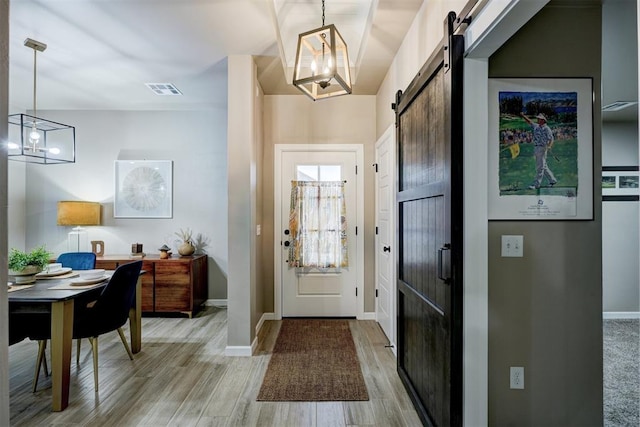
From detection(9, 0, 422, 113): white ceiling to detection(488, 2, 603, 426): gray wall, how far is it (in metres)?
1.00

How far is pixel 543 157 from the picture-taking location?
1680mm

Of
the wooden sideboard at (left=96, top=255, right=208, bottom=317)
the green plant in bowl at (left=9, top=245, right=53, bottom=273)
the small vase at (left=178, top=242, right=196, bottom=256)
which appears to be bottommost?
the wooden sideboard at (left=96, top=255, right=208, bottom=317)

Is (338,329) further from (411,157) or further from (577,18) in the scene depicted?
(577,18)

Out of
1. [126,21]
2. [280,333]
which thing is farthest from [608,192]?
[126,21]

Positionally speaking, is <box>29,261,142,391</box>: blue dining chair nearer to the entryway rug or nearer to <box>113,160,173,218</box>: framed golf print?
the entryway rug

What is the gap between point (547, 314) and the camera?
169 cm

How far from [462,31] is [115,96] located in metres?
4.17

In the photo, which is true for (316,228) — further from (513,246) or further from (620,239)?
(620,239)

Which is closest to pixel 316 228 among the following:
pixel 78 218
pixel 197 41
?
pixel 197 41

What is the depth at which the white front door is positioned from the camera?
3963 mm

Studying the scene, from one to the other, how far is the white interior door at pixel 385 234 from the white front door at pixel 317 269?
322 millimetres

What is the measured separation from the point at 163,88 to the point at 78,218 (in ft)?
6.51

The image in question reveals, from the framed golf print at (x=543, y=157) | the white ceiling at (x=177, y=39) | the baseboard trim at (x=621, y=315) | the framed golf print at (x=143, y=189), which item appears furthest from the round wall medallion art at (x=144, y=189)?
the baseboard trim at (x=621, y=315)

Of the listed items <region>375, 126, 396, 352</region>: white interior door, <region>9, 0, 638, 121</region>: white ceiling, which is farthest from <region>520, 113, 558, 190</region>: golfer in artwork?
<region>375, 126, 396, 352</region>: white interior door
